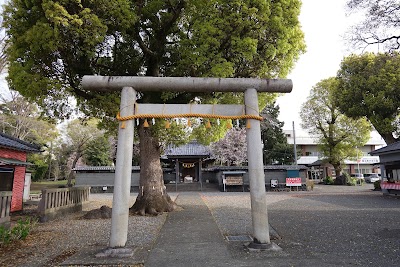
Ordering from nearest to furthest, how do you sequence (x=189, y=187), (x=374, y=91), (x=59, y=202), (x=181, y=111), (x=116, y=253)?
(x=116, y=253), (x=181, y=111), (x=59, y=202), (x=374, y=91), (x=189, y=187)

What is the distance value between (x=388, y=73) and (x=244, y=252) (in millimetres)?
21844

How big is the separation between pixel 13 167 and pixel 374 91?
24.7 metres

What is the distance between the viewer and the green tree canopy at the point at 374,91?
2042cm

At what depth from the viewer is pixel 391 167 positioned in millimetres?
17812

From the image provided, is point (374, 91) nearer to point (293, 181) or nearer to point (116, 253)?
point (293, 181)

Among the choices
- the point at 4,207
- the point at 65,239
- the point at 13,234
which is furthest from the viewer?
the point at 4,207

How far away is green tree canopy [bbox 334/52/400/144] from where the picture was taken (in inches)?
804

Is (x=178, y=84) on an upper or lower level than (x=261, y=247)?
upper

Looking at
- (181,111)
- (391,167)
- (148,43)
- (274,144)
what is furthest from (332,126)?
(181,111)

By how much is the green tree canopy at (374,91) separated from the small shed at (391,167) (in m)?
3.68

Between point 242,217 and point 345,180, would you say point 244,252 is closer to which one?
point 242,217

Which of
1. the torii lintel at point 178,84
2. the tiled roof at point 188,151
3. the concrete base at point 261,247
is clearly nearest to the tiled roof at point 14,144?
the torii lintel at point 178,84

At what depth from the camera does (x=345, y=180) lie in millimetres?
32344

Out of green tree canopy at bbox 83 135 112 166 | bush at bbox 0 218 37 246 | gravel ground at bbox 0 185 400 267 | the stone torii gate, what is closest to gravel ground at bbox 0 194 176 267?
gravel ground at bbox 0 185 400 267
